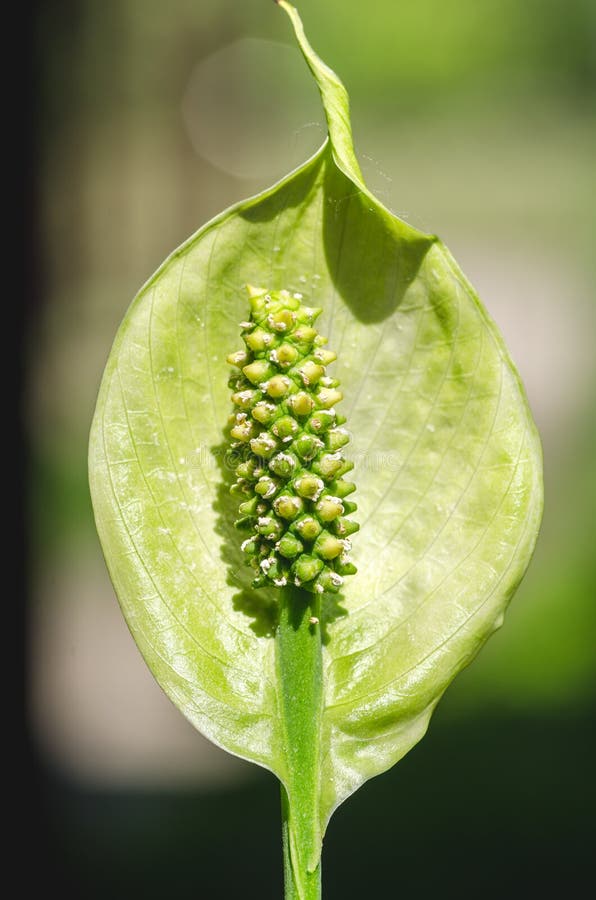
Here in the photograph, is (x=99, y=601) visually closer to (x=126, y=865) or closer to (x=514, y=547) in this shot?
(x=126, y=865)

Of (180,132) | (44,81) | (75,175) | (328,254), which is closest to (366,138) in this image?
(180,132)

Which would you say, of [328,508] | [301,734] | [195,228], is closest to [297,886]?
[301,734]

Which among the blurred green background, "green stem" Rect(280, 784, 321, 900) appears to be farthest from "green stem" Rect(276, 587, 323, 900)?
the blurred green background

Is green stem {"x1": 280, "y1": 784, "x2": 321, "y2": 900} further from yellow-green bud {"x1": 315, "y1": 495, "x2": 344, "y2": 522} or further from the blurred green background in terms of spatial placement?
the blurred green background

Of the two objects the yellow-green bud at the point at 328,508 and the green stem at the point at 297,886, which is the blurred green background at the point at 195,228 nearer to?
the yellow-green bud at the point at 328,508

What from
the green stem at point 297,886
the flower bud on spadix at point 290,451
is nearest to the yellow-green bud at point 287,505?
the flower bud on spadix at point 290,451

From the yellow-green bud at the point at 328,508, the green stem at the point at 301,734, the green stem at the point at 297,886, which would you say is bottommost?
Answer: the green stem at the point at 297,886

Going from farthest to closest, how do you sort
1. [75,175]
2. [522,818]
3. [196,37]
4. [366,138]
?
[366,138]
[196,37]
[75,175]
[522,818]
